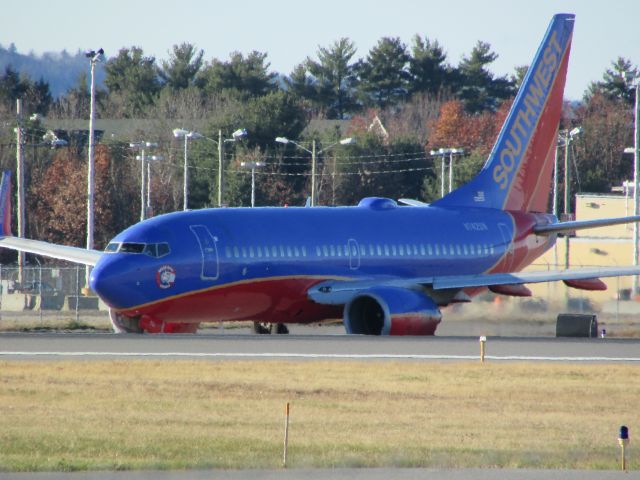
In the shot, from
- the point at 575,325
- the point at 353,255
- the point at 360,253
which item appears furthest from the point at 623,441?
the point at 575,325

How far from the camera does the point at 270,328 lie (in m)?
46.2

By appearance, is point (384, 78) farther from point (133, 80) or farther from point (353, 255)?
point (353, 255)

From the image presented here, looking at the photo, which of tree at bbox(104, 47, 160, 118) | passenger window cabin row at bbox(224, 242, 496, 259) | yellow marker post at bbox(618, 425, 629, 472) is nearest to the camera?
yellow marker post at bbox(618, 425, 629, 472)

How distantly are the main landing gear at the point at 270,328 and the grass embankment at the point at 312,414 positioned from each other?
14020 mm

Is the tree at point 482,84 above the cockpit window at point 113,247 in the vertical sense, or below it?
above

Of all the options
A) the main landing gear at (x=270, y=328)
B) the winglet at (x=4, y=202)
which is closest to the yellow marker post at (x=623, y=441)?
the main landing gear at (x=270, y=328)

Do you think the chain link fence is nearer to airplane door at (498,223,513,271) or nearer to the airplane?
the airplane

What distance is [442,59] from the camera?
16800 centimetres

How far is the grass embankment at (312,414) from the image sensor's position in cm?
2000

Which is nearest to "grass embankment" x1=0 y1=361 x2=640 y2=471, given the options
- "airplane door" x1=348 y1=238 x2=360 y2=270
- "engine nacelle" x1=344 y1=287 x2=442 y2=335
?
"engine nacelle" x1=344 y1=287 x2=442 y2=335

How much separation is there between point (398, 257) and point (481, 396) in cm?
1875

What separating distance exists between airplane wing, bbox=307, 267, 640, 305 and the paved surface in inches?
930

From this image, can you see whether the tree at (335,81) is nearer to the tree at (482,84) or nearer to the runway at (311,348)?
the tree at (482,84)

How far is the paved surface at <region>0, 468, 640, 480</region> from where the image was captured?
59.0 feet
